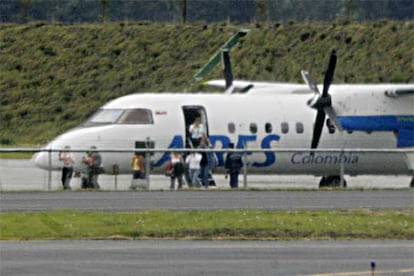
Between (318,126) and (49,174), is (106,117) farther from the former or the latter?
(318,126)

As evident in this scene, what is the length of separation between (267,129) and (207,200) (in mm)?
9860

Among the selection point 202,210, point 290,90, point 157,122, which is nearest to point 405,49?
point 290,90

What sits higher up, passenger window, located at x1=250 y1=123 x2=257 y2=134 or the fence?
passenger window, located at x1=250 y1=123 x2=257 y2=134

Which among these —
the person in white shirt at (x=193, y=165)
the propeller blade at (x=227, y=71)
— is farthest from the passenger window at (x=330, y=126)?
the person in white shirt at (x=193, y=165)

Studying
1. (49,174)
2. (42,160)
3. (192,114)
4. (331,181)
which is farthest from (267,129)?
(49,174)

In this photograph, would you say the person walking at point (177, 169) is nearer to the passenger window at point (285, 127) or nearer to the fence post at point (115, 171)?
the fence post at point (115, 171)

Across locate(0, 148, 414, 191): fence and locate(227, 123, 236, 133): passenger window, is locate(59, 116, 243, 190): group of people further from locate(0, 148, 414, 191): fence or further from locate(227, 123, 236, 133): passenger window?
locate(227, 123, 236, 133): passenger window

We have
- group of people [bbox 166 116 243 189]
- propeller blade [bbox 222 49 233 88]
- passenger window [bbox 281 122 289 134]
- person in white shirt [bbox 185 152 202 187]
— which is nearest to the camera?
group of people [bbox 166 116 243 189]

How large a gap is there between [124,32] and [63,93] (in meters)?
8.13

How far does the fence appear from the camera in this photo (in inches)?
1292

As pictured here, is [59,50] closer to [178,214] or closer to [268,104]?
[268,104]

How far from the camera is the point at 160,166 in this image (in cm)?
3488

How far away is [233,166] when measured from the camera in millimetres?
34219

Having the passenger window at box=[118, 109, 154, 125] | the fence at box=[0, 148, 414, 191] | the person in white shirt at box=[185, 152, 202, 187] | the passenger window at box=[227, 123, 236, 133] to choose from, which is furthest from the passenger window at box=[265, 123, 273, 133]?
the person in white shirt at box=[185, 152, 202, 187]
